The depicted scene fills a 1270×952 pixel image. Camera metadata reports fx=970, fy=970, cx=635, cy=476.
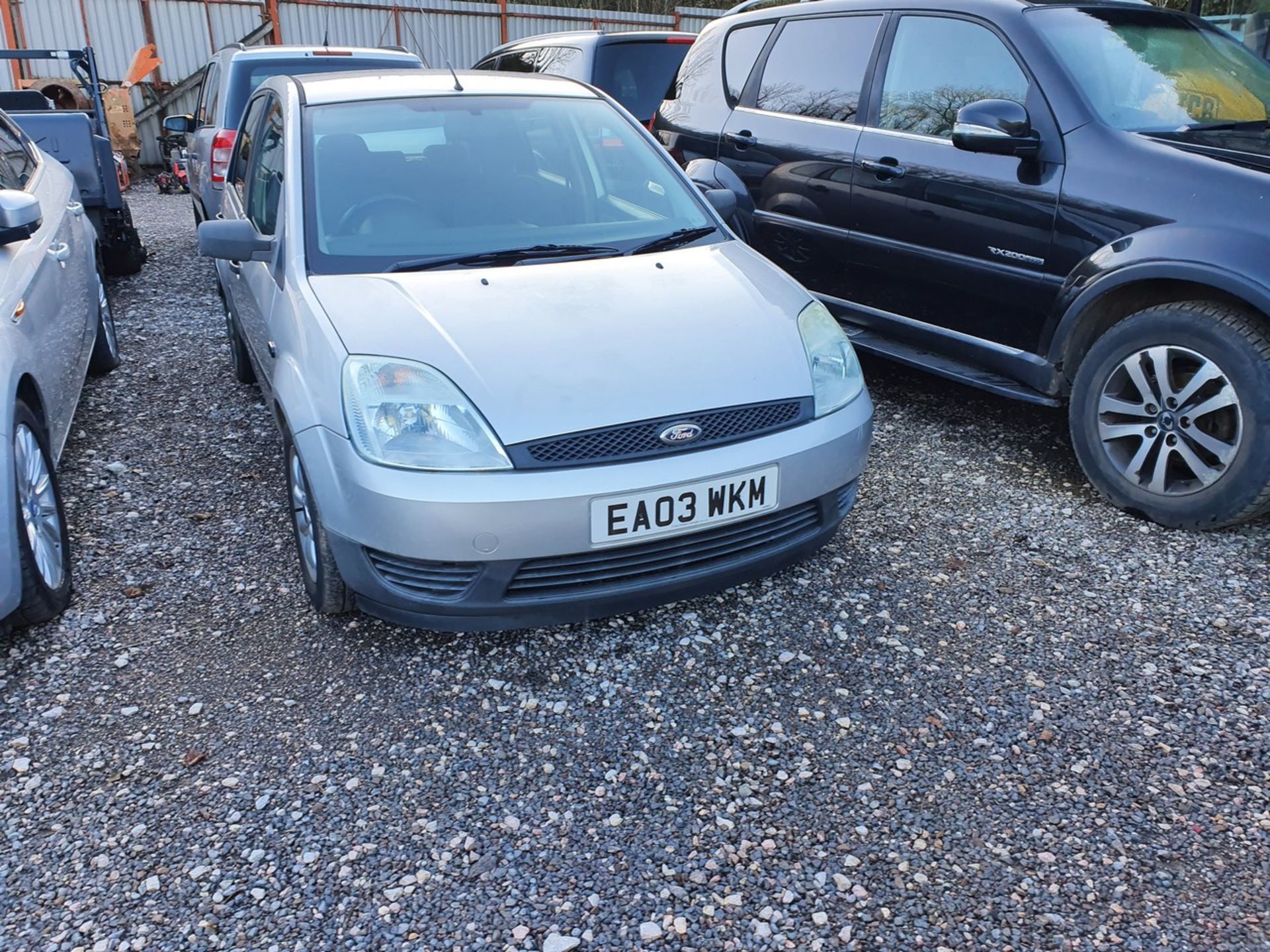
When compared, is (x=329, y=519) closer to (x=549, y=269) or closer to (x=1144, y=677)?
(x=549, y=269)

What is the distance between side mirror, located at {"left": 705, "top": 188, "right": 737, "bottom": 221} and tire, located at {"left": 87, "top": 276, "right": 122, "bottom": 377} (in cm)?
319

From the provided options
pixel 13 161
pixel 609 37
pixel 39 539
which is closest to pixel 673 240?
pixel 39 539

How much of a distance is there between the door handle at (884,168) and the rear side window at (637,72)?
3452mm

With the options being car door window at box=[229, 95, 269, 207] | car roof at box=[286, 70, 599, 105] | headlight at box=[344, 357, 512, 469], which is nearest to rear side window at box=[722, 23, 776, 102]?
car roof at box=[286, 70, 599, 105]

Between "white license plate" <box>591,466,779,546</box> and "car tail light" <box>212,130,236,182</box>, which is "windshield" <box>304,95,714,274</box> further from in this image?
"car tail light" <box>212,130,236,182</box>

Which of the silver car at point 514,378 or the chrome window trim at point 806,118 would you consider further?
the chrome window trim at point 806,118

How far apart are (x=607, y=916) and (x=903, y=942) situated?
59 cm

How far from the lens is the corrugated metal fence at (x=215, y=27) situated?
13219 mm

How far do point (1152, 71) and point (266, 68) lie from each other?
224 inches

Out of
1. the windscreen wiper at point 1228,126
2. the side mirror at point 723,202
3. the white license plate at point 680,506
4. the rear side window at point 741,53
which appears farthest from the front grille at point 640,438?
the rear side window at point 741,53

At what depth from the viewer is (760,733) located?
2.51 metres

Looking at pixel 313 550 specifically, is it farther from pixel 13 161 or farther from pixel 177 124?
pixel 177 124

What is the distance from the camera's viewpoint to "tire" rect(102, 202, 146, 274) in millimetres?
7152

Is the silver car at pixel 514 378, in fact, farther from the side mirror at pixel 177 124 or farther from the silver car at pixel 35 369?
the side mirror at pixel 177 124
